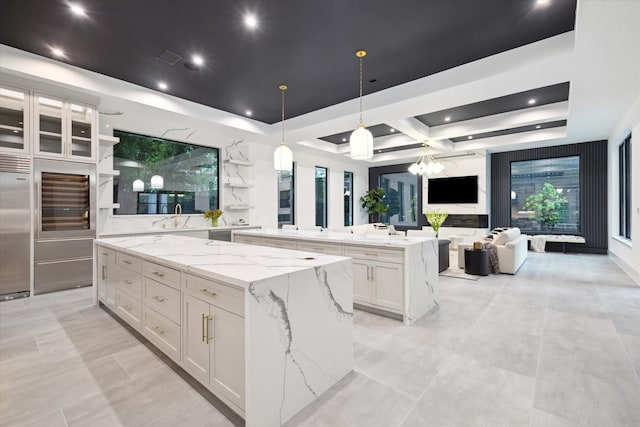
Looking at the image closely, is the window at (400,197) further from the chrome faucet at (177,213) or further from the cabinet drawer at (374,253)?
the cabinet drawer at (374,253)

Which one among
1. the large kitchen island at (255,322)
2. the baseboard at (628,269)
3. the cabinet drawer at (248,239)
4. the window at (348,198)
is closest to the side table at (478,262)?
the baseboard at (628,269)

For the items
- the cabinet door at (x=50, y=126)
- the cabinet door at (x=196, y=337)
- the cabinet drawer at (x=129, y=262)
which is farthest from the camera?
the cabinet door at (x=50, y=126)

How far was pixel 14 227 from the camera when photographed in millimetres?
3797

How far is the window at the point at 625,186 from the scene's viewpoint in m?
6.04

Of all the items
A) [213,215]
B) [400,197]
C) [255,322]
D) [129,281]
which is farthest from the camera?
[400,197]

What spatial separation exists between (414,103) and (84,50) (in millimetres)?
4415

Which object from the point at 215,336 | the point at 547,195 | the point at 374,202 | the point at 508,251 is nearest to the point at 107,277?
the point at 215,336

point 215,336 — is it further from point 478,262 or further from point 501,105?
point 501,105

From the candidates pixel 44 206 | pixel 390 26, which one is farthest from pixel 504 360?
pixel 44 206

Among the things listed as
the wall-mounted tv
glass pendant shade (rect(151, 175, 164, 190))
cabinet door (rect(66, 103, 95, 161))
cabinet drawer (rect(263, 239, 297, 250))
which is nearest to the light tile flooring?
cabinet drawer (rect(263, 239, 297, 250))

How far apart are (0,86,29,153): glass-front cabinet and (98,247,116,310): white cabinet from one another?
1.88 meters

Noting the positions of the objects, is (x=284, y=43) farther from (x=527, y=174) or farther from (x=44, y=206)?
(x=527, y=174)

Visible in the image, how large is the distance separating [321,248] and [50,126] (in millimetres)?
4113

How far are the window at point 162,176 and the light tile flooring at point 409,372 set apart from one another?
→ 2.28 meters
